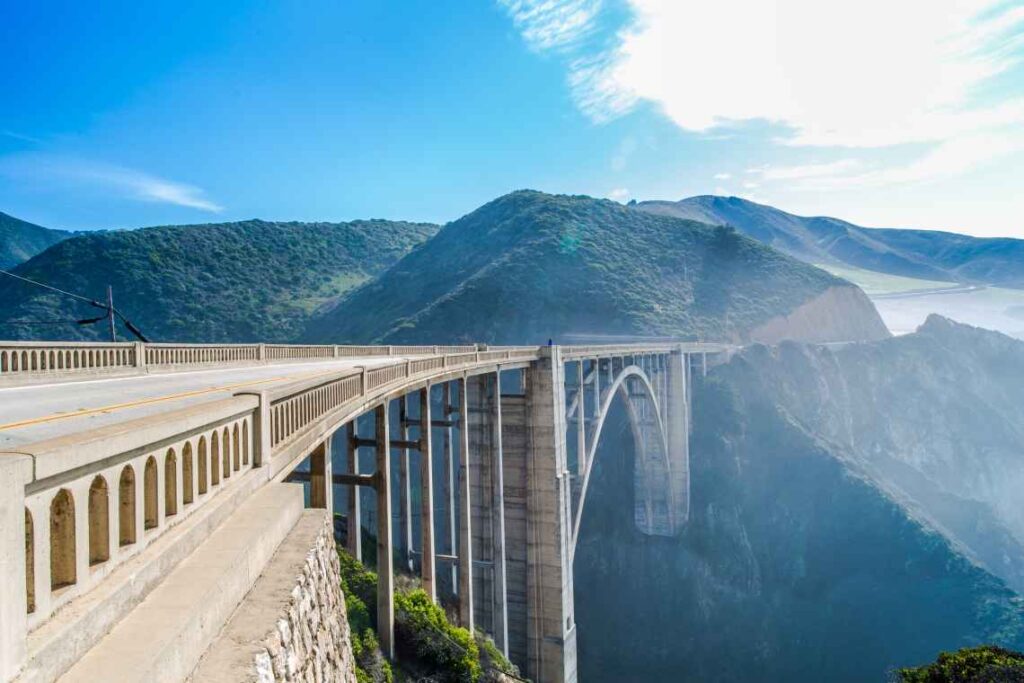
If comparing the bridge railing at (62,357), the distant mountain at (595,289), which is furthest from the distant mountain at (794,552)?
the bridge railing at (62,357)

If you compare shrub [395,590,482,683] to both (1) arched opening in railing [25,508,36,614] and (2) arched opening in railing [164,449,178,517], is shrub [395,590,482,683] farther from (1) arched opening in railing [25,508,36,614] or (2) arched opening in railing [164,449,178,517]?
(1) arched opening in railing [25,508,36,614]

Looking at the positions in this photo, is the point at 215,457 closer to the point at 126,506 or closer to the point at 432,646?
the point at 126,506

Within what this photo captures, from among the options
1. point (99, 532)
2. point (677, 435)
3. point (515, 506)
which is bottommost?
point (677, 435)

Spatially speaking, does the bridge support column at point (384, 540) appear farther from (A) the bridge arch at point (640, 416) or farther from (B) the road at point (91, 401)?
(A) the bridge arch at point (640, 416)

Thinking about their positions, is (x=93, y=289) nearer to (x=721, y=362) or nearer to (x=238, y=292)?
(x=238, y=292)

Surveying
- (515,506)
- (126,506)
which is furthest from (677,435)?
(126,506)

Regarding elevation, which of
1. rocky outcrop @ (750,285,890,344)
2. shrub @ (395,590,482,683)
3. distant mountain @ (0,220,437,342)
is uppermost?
distant mountain @ (0,220,437,342)

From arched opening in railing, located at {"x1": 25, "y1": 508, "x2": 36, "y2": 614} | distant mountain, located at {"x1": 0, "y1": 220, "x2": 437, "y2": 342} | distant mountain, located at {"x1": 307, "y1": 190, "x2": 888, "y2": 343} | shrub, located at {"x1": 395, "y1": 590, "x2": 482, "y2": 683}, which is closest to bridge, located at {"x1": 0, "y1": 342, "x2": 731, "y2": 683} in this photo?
arched opening in railing, located at {"x1": 25, "y1": 508, "x2": 36, "y2": 614}
